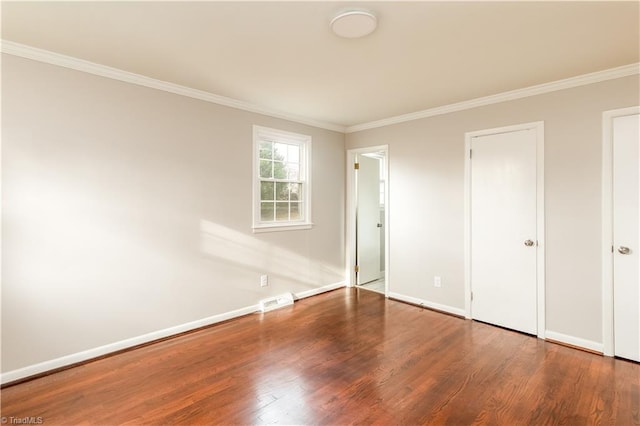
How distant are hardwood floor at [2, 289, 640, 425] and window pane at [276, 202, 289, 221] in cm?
147

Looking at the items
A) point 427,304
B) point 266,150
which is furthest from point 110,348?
point 427,304

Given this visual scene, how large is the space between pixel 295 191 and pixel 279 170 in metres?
0.39

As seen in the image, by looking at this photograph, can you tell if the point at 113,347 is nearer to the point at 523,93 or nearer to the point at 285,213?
the point at 285,213

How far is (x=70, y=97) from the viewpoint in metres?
2.56

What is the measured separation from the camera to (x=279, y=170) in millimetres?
4145

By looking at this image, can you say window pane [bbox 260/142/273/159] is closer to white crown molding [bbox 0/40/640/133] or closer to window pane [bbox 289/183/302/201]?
white crown molding [bbox 0/40/640/133]

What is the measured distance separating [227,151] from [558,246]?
11.9 ft

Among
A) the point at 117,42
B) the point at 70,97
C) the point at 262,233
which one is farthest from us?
the point at 262,233

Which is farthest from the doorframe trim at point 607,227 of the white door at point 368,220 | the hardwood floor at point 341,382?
the white door at point 368,220

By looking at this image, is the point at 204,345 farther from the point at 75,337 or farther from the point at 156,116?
the point at 156,116

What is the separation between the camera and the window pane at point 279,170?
4.09 metres

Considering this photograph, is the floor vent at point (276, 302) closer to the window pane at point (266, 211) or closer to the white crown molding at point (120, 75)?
the window pane at point (266, 211)

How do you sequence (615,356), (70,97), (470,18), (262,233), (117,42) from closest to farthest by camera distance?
1. (470,18)
2. (117,42)
3. (70,97)
4. (615,356)
5. (262,233)

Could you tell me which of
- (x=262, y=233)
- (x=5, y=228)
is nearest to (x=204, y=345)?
(x=262, y=233)
